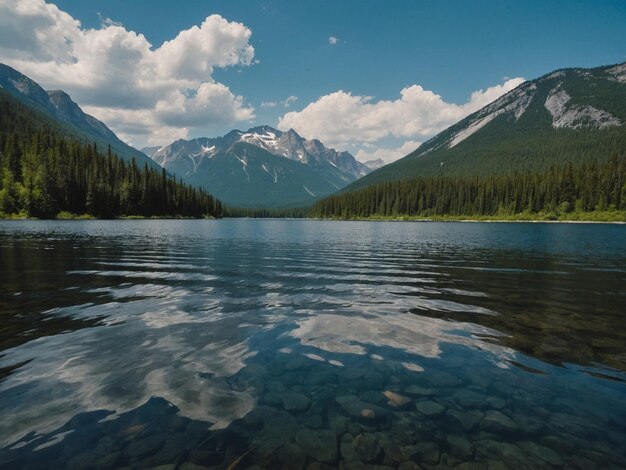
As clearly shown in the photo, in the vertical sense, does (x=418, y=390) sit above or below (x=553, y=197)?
below

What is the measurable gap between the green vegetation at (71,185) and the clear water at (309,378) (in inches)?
5406

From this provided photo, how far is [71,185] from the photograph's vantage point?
130 m

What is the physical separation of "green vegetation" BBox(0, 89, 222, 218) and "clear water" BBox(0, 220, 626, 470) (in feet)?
450

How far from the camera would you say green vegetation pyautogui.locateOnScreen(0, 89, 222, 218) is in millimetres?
121875

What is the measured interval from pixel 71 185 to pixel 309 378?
157241 millimetres

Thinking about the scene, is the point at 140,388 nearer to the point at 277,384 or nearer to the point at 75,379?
the point at 75,379

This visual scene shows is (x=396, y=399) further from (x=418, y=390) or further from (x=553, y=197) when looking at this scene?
(x=553, y=197)

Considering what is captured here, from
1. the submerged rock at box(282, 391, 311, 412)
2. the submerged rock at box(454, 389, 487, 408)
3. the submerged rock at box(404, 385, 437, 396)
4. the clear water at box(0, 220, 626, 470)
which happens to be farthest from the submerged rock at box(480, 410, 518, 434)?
the submerged rock at box(282, 391, 311, 412)

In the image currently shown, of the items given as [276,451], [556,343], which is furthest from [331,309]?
[276,451]

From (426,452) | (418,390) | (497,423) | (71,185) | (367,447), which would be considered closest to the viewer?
(426,452)

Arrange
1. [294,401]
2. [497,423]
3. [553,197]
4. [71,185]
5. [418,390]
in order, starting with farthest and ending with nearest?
[553,197] → [71,185] → [418,390] → [294,401] → [497,423]

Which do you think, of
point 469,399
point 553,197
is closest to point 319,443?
point 469,399

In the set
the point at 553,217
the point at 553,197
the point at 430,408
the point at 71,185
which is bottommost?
the point at 430,408

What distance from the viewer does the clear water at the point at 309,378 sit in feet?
17.9
